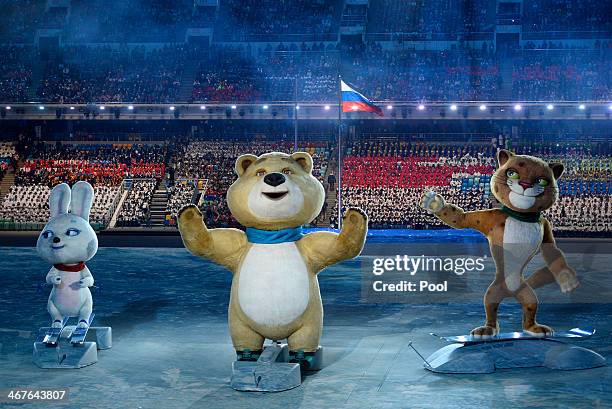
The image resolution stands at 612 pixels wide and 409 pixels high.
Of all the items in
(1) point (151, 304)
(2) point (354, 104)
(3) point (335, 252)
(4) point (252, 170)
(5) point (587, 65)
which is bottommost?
(1) point (151, 304)

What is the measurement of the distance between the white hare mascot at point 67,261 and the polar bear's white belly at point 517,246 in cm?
395

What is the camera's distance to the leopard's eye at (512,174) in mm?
8101

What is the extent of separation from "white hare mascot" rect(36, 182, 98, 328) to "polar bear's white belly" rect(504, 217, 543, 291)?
13.0ft

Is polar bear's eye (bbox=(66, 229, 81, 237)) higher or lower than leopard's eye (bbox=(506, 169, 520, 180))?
lower

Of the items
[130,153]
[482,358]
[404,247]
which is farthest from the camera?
[130,153]

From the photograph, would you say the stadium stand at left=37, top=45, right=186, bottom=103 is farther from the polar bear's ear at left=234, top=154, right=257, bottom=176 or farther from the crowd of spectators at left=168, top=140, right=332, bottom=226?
the polar bear's ear at left=234, top=154, right=257, bottom=176

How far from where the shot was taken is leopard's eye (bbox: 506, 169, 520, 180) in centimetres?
810

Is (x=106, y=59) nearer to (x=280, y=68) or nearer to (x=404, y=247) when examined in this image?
(x=280, y=68)

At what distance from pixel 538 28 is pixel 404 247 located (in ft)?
66.0

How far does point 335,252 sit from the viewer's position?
782cm

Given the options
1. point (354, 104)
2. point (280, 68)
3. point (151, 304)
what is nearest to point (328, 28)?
point (280, 68)

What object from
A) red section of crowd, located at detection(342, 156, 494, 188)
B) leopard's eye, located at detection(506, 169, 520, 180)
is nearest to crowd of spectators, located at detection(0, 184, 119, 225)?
red section of crowd, located at detection(342, 156, 494, 188)

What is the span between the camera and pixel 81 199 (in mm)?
8914

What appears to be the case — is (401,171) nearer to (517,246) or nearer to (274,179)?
(517,246)
